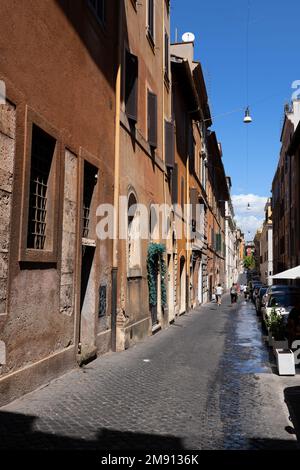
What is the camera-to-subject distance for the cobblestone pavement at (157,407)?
17.6 ft

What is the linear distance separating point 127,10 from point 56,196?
24.3ft

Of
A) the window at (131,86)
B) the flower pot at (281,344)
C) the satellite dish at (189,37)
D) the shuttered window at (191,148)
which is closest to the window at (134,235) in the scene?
the window at (131,86)

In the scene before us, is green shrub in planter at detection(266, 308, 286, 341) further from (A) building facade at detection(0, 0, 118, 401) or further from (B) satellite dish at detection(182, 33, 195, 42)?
(B) satellite dish at detection(182, 33, 195, 42)

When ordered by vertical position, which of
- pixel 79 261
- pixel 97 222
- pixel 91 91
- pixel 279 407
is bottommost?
pixel 279 407

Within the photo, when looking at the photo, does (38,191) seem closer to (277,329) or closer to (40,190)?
(40,190)

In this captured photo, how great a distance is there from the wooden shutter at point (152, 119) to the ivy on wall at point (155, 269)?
10.9 ft

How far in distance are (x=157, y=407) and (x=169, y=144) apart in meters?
13.5

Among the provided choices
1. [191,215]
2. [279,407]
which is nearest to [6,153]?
[279,407]

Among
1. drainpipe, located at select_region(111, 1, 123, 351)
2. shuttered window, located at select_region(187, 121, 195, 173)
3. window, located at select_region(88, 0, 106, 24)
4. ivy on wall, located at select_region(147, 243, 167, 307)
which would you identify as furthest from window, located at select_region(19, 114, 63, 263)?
shuttered window, located at select_region(187, 121, 195, 173)

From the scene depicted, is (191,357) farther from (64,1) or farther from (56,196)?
(64,1)

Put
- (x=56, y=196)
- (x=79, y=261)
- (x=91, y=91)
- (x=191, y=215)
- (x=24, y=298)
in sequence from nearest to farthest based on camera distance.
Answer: (x=24, y=298) → (x=56, y=196) → (x=79, y=261) → (x=91, y=91) → (x=191, y=215)

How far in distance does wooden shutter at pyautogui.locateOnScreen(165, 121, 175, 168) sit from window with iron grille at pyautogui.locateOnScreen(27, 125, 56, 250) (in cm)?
1090

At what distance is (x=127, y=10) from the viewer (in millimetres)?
13219

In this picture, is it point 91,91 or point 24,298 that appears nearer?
point 24,298
